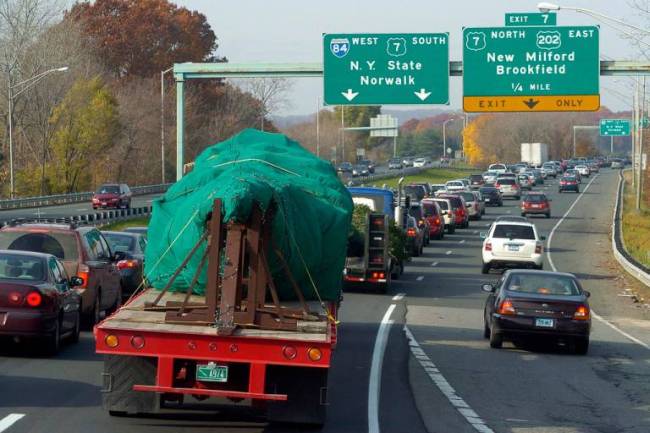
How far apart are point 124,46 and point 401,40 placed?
67693 mm

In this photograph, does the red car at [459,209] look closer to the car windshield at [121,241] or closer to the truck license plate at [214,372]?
the car windshield at [121,241]

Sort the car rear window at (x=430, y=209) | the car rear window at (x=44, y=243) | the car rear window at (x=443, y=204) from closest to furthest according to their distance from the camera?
the car rear window at (x=44, y=243), the car rear window at (x=430, y=209), the car rear window at (x=443, y=204)

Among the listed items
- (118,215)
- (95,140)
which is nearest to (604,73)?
(118,215)

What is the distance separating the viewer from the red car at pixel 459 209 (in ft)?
209

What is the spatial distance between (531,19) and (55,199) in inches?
1591

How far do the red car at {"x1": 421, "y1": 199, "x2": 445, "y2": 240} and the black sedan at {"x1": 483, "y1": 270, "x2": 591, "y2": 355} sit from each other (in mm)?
33439

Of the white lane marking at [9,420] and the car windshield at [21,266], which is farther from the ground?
the car windshield at [21,266]

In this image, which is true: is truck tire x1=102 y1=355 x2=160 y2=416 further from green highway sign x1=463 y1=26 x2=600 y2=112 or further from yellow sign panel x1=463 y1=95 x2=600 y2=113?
green highway sign x1=463 y1=26 x2=600 y2=112

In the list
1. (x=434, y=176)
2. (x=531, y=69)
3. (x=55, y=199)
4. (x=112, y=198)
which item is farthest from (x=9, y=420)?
(x=434, y=176)

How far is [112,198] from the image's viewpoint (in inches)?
2697

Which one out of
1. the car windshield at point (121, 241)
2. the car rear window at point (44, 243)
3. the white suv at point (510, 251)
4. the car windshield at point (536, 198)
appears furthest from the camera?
the car windshield at point (536, 198)

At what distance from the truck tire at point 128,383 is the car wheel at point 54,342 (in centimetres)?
496

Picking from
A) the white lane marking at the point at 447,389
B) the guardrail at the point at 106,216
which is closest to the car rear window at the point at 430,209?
the guardrail at the point at 106,216

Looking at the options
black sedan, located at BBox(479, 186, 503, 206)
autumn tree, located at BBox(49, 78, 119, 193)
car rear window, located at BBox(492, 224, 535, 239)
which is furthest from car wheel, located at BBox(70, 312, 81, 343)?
black sedan, located at BBox(479, 186, 503, 206)
